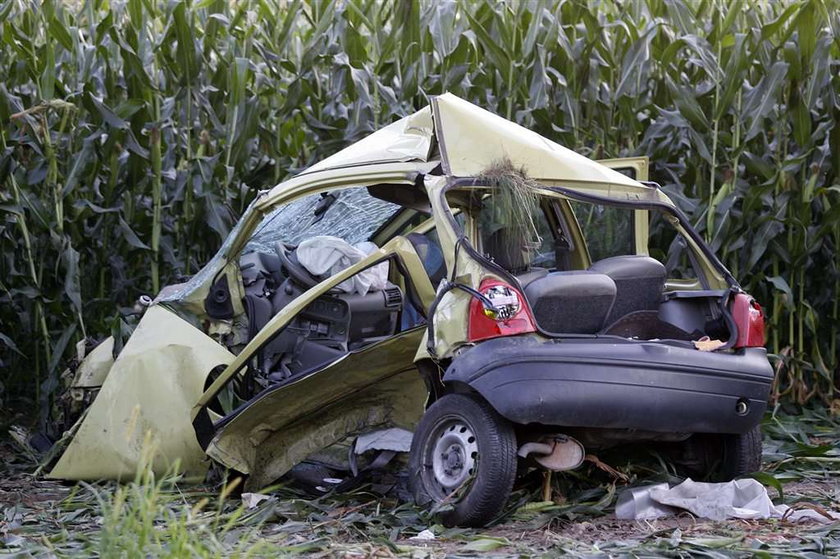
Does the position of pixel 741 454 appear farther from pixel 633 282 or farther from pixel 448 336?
pixel 448 336

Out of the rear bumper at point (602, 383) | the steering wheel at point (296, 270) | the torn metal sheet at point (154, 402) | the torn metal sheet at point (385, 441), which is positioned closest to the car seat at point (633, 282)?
the rear bumper at point (602, 383)

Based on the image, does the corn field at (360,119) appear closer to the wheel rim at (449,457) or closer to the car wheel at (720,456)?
the car wheel at (720,456)

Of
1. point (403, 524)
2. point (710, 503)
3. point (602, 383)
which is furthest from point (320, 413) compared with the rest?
point (710, 503)

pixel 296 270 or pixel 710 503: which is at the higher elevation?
pixel 296 270

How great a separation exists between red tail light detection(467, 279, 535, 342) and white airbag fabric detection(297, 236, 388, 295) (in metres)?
1.46

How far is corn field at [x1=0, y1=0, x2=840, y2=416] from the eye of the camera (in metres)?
8.27

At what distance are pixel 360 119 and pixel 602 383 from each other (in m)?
4.54

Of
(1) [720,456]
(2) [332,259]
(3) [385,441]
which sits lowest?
(1) [720,456]

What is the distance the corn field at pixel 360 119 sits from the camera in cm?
827

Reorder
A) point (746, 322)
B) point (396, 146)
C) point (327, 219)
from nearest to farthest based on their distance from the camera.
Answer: point (746, 322)
point (396, 146)
point (327, 219)

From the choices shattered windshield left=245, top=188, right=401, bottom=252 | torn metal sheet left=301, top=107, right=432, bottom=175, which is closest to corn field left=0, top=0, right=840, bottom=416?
shattered windshield left=245, top=188, right=401, bottom=252

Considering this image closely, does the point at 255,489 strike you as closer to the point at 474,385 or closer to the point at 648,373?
the point at 474,385

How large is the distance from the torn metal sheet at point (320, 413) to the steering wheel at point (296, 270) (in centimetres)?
81

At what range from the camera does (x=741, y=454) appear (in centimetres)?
584
